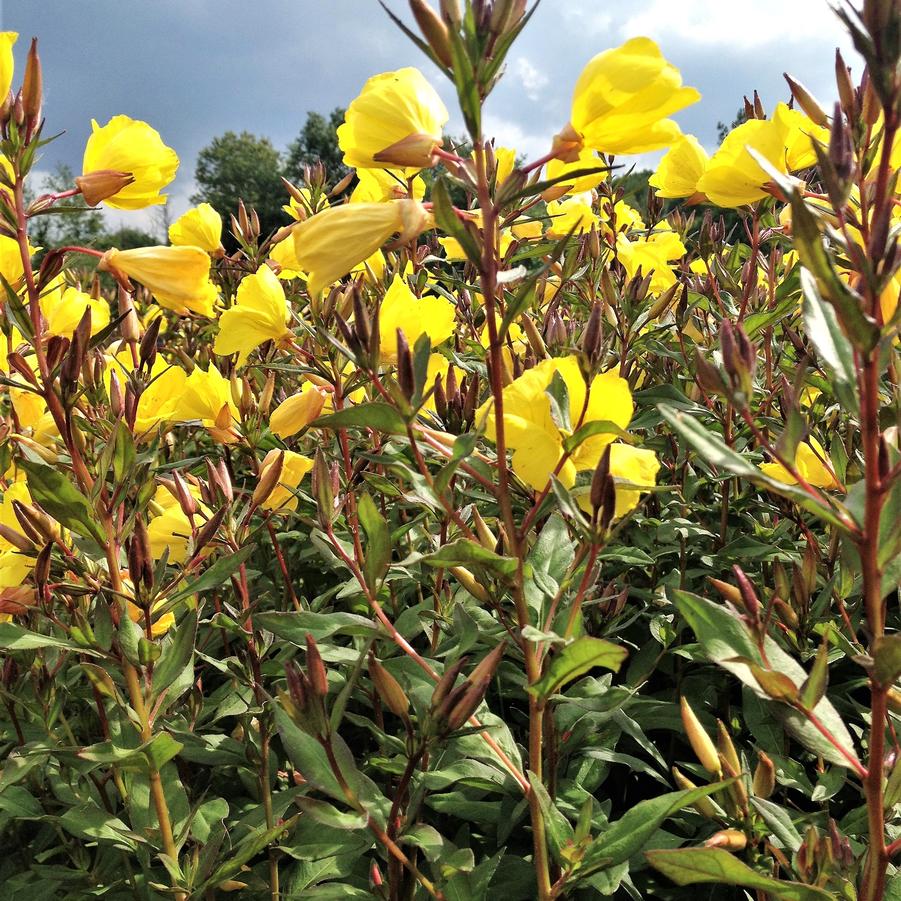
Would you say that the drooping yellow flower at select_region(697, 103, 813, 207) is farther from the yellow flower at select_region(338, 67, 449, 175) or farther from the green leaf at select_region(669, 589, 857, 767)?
the green leaf at select_region(669, 589, 857, 767)

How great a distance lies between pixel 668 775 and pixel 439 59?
160cm

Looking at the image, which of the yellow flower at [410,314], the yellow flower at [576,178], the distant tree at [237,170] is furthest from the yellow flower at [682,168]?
the distant tree at [237,170]

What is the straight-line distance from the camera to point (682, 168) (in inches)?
79.0

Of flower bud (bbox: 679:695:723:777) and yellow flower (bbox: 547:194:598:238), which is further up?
yellow flower (bbox: 547:194:598:238)

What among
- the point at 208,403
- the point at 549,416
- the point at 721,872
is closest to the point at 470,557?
the point at 549,416

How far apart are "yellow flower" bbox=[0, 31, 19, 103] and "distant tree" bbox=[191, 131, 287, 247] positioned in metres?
47.2

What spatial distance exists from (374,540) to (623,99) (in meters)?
0.66

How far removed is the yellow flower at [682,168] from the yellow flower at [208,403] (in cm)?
130

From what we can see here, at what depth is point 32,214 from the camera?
117 cm

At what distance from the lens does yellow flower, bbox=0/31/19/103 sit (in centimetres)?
114

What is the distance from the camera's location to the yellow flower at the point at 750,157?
1464mm

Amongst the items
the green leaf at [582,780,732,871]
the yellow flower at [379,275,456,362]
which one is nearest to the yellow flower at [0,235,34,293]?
the yellow flower at [379,275,456,362]

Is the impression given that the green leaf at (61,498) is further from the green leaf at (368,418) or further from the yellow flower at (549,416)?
the yellow flower at (549,416)

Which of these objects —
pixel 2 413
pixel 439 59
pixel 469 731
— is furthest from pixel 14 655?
pixel 439 59
